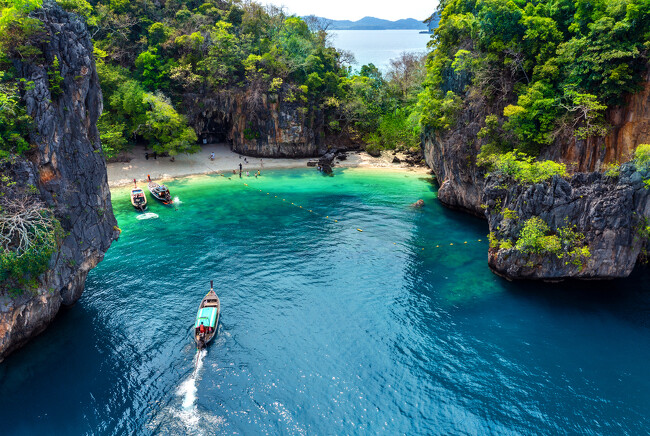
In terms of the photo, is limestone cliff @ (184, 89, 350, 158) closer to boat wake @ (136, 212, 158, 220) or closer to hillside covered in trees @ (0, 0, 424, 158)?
hillside covered in trees @ (0, 0, 424, 158)

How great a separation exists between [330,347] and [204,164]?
43.7 metres

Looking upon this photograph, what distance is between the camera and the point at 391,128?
6769 cm

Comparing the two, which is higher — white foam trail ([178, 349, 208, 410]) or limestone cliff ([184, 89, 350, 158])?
limestone cliff ([184, 89, 350, 158])

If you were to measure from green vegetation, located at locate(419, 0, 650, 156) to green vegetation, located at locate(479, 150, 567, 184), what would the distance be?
1.92 meters

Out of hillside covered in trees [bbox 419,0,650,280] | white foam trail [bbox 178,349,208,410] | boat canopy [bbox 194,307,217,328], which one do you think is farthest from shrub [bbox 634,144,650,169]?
white foam trail [bbox 178,349,208,410]

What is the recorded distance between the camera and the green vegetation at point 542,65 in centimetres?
2706

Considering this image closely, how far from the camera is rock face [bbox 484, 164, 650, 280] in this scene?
26406 millimetres

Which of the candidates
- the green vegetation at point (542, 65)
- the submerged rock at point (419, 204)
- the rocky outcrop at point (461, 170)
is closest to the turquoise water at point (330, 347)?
the rocky outcrop at point (461, 170)

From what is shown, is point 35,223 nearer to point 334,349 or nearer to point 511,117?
point 334,349

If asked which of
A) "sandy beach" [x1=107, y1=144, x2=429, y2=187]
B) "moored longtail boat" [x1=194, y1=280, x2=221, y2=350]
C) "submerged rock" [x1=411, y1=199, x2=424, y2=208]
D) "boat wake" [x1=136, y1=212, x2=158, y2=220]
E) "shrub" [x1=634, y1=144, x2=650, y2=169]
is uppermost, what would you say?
"shrub" [x1=634, y1=144, x2=650, y2=169]

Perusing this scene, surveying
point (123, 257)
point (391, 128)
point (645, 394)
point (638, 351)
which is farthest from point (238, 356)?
point (391, 128)

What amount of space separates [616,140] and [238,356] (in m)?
31.4

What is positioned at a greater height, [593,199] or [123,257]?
[593,199]

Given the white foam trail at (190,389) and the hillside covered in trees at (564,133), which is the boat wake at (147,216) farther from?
the hillside covered in trees at (564,133)
